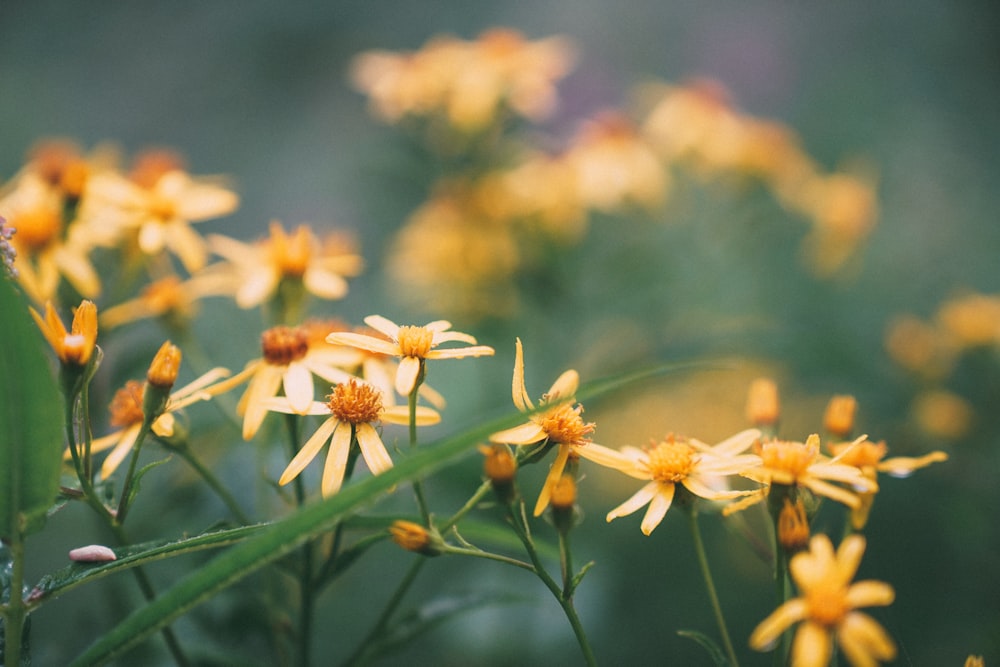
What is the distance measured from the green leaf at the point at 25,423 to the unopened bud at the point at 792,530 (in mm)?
495

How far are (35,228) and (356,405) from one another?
18.7 inches

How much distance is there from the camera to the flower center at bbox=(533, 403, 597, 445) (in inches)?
23.4

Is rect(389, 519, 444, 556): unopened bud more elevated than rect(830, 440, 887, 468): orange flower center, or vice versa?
rect(830, 440, 887, 468): orange flower center

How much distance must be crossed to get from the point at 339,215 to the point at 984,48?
8.61 ft

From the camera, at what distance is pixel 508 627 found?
4.01ft

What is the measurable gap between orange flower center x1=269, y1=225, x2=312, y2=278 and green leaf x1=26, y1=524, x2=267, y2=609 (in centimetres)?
38

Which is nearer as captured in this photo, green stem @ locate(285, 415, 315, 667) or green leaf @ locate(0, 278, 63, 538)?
green leaf @ locate(0, 278, 63, 538)

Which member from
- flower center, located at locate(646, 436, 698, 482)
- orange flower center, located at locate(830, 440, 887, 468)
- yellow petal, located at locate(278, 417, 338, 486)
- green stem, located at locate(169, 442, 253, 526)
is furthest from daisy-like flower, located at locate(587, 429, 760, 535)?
green stem, located at locate(169, 442, 253, 526)

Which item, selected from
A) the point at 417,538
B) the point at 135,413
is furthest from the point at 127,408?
the point at 417,538

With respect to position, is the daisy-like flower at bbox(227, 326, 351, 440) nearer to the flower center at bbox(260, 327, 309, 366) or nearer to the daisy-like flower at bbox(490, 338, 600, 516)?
the flower center at bbox(260, 327, 309, 366)

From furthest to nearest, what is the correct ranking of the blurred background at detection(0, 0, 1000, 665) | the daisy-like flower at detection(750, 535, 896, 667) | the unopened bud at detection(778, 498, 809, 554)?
1. the blurred background at detection(0, 0, 1000, 665)
2. the unopened bud at detection(778, 498, 809, 554)
3. the daisy-like flower at detection(750, 535, 896, 667)

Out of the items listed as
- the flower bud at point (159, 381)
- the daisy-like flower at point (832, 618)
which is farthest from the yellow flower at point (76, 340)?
the daisy-like flower at point (832, 618)

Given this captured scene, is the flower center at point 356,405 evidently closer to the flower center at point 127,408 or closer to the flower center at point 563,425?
the flower center at point 563,425

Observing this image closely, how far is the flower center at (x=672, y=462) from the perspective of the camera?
0.60m
